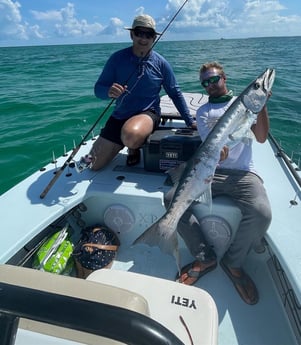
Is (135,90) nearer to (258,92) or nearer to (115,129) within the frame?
(115,129)

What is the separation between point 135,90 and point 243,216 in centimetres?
201

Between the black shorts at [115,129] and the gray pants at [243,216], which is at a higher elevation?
the black shorts at [115,129]

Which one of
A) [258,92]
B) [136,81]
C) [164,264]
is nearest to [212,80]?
[258,92]

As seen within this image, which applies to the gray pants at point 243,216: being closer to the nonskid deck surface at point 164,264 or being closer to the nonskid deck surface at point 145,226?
the nonskid deck surface at point 145,226

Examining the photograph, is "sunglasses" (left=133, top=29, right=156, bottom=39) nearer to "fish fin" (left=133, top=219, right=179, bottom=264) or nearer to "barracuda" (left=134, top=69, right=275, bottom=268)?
"barracuda" (left=134, top=69, right=275, bottom=268)

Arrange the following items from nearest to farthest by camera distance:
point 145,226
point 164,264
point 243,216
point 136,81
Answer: point 243,216, point 164,264, point 145,226, point 136,81

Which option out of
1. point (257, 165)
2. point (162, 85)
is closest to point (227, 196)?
point (257, 165)

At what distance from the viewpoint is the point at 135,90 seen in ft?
11.5

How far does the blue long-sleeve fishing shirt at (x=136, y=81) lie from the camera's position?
3.44 m

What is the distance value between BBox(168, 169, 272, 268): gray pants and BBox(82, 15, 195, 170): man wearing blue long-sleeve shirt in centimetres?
110

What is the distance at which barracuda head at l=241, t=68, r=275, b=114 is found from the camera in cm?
210

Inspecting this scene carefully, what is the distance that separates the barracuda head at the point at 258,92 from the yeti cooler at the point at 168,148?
912mm

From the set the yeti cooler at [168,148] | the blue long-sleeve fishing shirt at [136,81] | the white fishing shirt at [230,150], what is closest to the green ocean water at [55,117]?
the blue long-sleeve fishing shirt at [136,81]

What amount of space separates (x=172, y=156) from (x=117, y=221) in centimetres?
90
